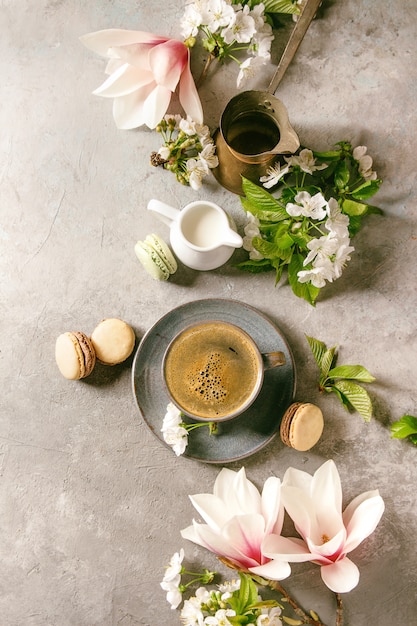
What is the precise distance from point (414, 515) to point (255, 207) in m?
0.76

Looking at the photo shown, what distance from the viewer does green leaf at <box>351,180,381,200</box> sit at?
141 centimetres

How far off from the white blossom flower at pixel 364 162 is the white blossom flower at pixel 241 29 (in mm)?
343

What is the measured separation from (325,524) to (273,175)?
29.2 inches

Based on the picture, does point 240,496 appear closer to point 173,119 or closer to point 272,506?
point 272,506

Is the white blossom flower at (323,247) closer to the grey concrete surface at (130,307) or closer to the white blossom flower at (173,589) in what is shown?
the grey concrete surface at (130,307)

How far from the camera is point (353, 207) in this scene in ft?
4.52

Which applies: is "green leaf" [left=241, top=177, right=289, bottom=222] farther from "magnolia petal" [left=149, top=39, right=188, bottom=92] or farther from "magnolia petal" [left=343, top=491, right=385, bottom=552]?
"magnolia petal" [left=343, top=491, right=385, bottom=552]

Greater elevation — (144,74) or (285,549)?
(144,74)

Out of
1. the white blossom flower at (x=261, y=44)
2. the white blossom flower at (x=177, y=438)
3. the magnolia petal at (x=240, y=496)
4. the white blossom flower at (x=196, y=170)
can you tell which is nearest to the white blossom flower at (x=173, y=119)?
the white blossom flower at (x=196, y=170)

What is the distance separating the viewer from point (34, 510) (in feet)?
4.89

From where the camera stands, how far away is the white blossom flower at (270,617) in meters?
1.30

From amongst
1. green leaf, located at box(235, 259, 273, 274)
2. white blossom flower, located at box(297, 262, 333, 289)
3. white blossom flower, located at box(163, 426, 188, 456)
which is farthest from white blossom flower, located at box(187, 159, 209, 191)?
white blossom flower, located at box(163, 426, 188, 456)

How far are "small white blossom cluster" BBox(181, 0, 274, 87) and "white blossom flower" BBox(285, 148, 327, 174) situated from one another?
21 centimetres

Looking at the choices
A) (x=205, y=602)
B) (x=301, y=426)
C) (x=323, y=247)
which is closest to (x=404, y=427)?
(x=301, y=426)
